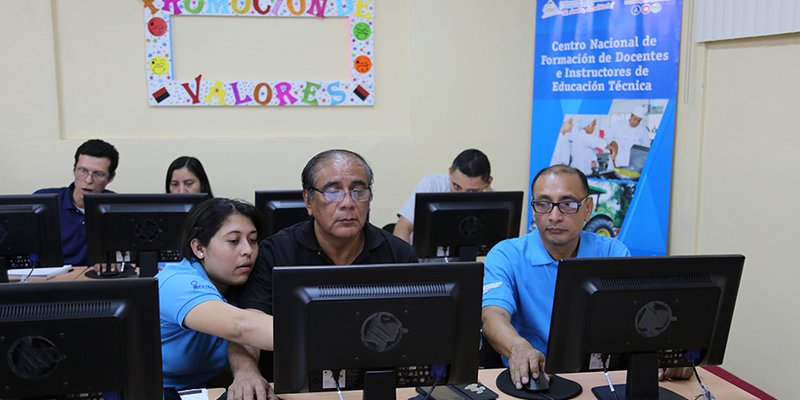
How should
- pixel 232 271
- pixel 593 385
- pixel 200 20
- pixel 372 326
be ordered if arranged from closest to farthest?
1. pixel 372 326
2. pixel 593 385
3. pixel 232 271
4. pixel 200 20

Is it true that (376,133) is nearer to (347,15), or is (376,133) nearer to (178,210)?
(347,15)

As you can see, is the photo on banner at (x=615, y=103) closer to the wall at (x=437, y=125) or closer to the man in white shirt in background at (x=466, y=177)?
the wall at (x=437, y=125)

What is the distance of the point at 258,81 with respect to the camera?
466 centimetres

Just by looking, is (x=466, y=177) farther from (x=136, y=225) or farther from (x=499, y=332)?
(x=499, y=332)

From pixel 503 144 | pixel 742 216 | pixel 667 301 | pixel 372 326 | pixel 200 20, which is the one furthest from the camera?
pixel 503 144

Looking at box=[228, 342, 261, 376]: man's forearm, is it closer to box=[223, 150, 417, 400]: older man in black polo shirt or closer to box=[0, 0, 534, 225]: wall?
box=[223, 150, 417, 400]: older man in black polo shirt

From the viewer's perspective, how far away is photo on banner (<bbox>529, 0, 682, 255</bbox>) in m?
4.23

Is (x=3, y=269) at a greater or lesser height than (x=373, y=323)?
lesser

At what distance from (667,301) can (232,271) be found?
4.14ft

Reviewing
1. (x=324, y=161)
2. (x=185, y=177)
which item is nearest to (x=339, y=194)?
(x=324, y=161)

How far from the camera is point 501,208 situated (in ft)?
10.6

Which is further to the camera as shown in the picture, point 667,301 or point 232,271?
point 232,271

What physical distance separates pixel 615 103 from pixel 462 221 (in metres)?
1.76

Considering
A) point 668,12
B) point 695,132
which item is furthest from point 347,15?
point 695,132
